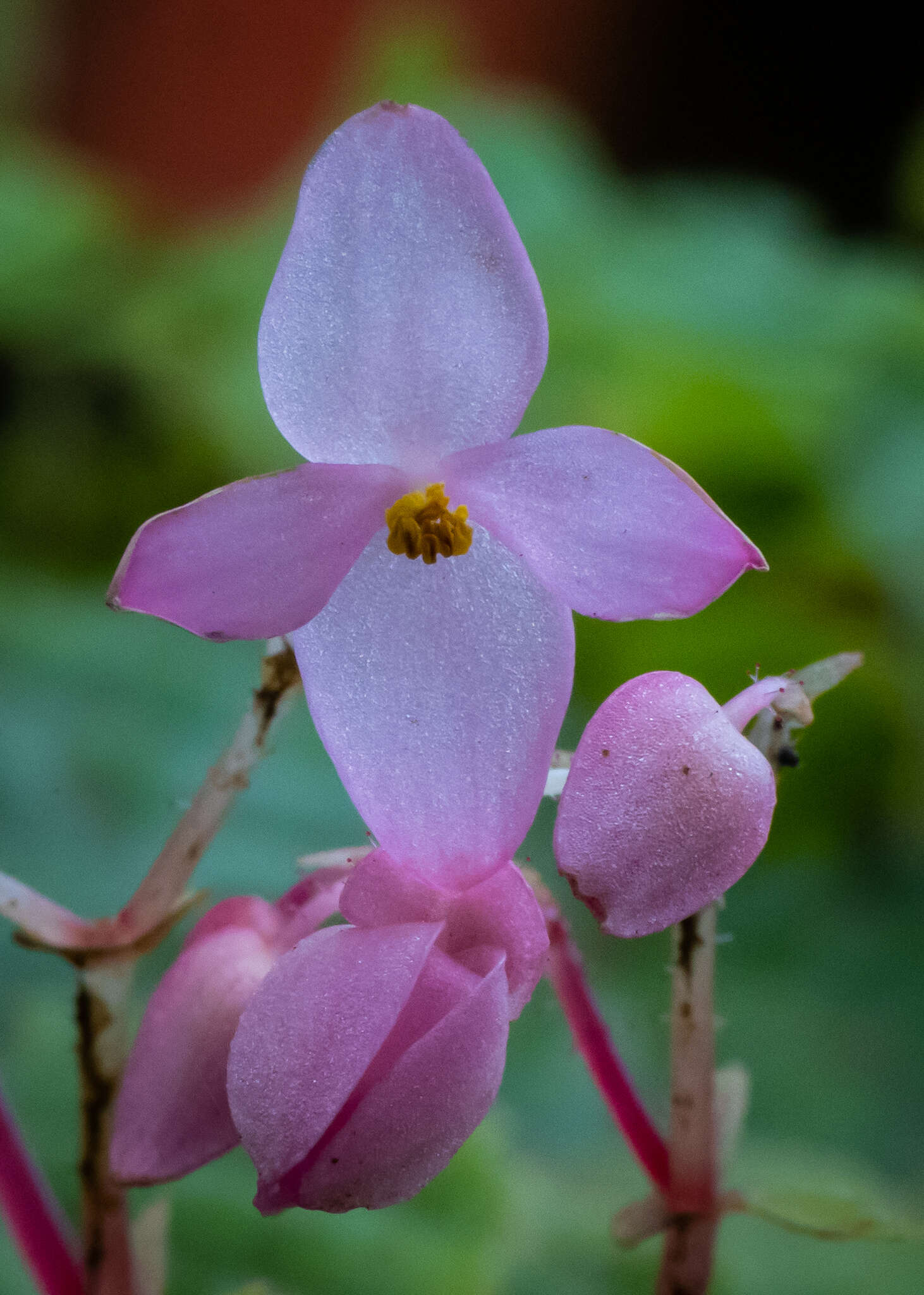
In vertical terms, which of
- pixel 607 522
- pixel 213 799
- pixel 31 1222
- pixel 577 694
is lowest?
pixel 577 694

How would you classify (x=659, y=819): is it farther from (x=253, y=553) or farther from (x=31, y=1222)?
(x=31, y=1222)

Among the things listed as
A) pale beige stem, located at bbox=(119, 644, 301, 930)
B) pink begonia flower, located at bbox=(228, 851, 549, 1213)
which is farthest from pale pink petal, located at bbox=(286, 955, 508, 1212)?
pale beige stem, located at bbox=(119, 644, 301, 930)

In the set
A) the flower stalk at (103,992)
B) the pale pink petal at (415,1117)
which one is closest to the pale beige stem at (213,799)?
the flower stalk at (103,992)

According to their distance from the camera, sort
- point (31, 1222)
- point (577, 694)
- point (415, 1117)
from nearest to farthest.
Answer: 1. point (415, 1117)
2. point (31, 1222)
3. point (577, 694)

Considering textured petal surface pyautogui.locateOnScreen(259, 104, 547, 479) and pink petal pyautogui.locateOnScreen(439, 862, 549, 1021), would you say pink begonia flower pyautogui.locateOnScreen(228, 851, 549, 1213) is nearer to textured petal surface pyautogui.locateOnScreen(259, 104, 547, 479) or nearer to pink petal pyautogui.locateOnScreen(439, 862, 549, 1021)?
pink petal pyautogui.locateOnScreen(439, 862, 549, 1021)

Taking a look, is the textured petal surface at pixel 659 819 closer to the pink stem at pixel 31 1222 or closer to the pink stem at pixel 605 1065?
the pink stem at pixel 605 1065

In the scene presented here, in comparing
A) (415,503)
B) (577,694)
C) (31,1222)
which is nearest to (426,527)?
(415,503)

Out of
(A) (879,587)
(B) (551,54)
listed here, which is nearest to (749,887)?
(A) (879,587)

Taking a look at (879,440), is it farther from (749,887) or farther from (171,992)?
(171,992)
